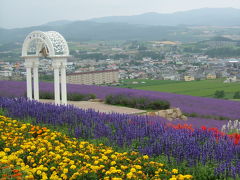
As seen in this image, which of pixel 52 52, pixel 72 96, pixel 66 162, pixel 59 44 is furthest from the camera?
pixel 72 96

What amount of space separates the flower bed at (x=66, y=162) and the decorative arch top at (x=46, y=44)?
6.01 m

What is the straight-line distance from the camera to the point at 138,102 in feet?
53.8

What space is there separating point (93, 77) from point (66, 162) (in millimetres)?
36811

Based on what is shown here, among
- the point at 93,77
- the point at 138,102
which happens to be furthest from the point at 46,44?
the point at 93,77

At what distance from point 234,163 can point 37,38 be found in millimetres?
9164

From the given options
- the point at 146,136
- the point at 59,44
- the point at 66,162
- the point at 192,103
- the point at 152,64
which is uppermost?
the point at 59,44

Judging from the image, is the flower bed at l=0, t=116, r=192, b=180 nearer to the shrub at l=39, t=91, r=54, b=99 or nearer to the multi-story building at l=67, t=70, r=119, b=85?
the shrub at l=39, t=91, r=54, b=99

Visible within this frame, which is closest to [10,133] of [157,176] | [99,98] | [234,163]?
[157,176]

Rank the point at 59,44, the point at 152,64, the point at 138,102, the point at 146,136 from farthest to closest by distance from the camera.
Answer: the point at 152,64 < the point at 138,102 < the point at 59,44 < the point at 146,136

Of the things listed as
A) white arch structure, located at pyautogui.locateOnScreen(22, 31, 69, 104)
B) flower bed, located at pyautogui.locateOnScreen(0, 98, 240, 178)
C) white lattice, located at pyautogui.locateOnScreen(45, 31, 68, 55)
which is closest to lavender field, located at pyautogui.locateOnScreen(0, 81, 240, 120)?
white arch structure, located at pyautogui.locateOnScreen(22, 31, 69, 104)

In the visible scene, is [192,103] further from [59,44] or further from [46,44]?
[46,44]

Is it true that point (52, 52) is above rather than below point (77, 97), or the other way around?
above

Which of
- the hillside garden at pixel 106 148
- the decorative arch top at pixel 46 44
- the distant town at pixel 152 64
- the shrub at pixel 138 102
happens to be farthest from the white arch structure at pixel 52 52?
the distant town at pixel 152 64

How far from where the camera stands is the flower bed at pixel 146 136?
6.21 m
